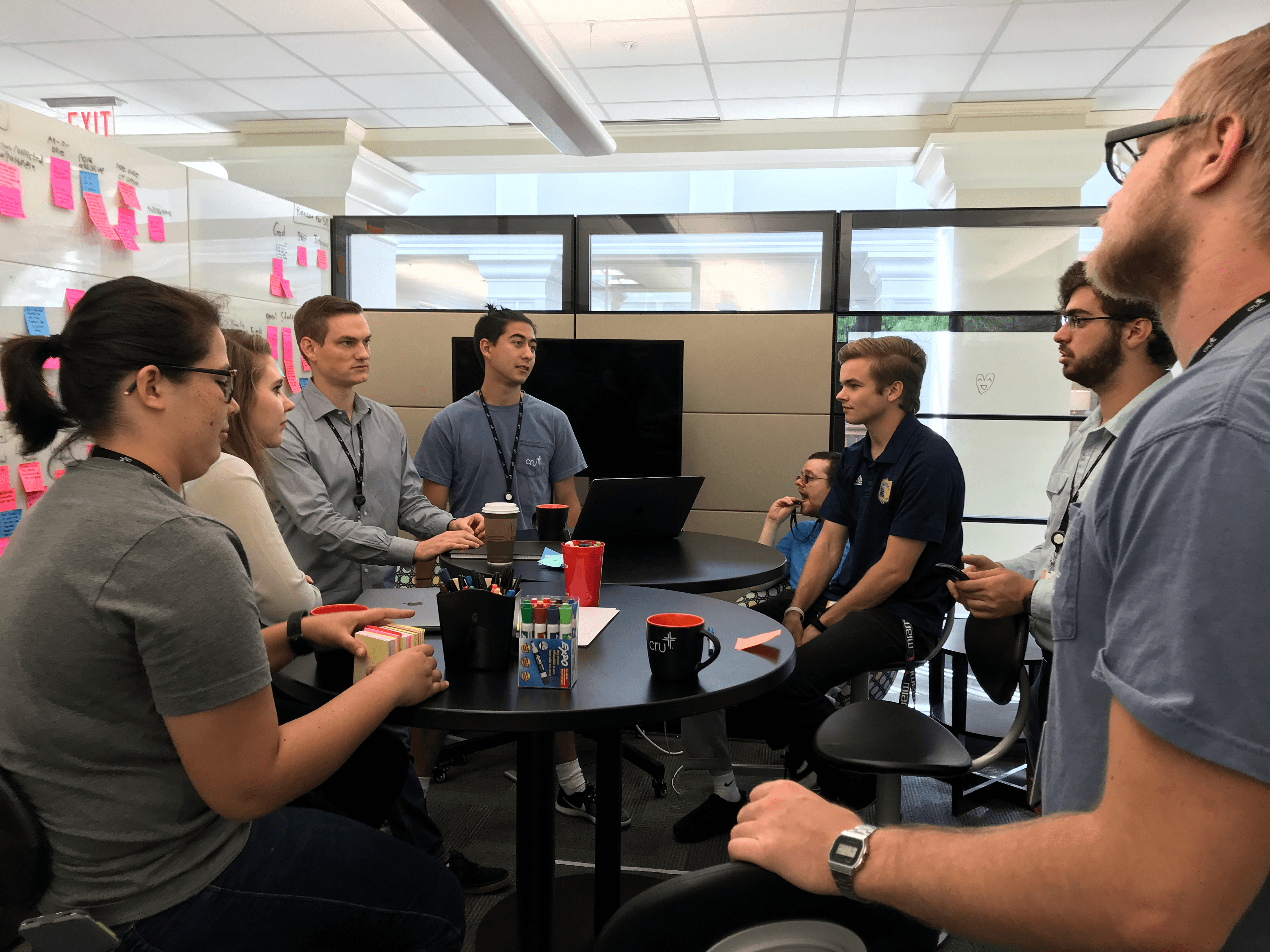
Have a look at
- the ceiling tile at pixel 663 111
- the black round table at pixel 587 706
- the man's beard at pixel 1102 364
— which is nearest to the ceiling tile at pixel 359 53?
the ceiling tile at pixel 663 111

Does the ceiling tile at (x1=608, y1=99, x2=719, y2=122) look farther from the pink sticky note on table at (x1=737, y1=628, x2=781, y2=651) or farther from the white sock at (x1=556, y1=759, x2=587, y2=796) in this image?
the pink sticky note on table at (x1=737, y1=628, x2=781, y2=651)

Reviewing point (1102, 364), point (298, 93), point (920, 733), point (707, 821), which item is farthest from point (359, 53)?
point (920, 733)

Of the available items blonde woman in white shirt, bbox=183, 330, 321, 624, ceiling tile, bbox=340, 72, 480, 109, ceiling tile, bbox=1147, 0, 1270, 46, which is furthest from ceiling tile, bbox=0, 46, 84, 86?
ceiling tile, bbox=1147, 0, 1270, 46

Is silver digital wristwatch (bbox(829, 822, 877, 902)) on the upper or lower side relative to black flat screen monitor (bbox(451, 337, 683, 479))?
lower

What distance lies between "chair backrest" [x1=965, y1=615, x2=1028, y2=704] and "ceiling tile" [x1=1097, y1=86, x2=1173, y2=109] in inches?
172

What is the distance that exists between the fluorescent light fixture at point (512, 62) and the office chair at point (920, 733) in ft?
7.31

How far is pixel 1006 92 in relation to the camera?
16.4ft

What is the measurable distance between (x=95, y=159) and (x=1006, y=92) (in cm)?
476

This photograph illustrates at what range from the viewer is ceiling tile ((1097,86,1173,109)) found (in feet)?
16.0

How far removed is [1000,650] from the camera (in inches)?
74.3

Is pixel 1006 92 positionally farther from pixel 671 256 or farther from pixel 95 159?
pixel 95 159

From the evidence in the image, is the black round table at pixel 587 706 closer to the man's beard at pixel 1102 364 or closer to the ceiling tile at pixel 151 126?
the man's beard at pixel 1102 364

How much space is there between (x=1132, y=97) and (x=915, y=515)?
13.4ft

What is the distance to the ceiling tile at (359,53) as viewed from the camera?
4.33 metres
